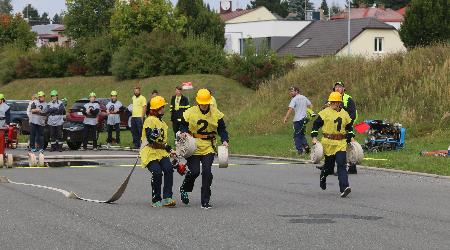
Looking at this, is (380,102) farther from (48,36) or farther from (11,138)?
(48,36)

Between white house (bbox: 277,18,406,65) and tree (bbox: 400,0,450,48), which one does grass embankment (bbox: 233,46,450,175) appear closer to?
tree (bbox: 400,0,450,48)

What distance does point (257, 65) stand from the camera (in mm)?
58531

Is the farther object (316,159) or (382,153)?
(382,153)

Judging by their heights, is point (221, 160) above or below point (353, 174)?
above

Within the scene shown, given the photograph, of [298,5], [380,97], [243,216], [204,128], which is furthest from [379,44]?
[298,5]

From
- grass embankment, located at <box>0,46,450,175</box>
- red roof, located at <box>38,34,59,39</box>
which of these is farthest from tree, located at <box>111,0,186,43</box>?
red roof, located at <box>38,34,59,39</box>

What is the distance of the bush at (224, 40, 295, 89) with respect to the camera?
5759 cm

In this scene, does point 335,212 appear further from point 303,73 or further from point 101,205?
point 303,73

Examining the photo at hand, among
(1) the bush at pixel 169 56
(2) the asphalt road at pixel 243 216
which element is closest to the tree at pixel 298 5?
(1) the bush at pixel 169 56

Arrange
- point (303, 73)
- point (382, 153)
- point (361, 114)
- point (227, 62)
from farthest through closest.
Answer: point (227, 62)
point (303, 73)
point (361, 114)
point (382, 153)

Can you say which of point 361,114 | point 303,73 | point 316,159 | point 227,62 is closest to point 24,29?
point 227,62

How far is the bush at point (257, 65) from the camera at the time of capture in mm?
57594

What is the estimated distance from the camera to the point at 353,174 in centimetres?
2070

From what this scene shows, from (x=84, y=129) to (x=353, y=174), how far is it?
1298 centimetres
